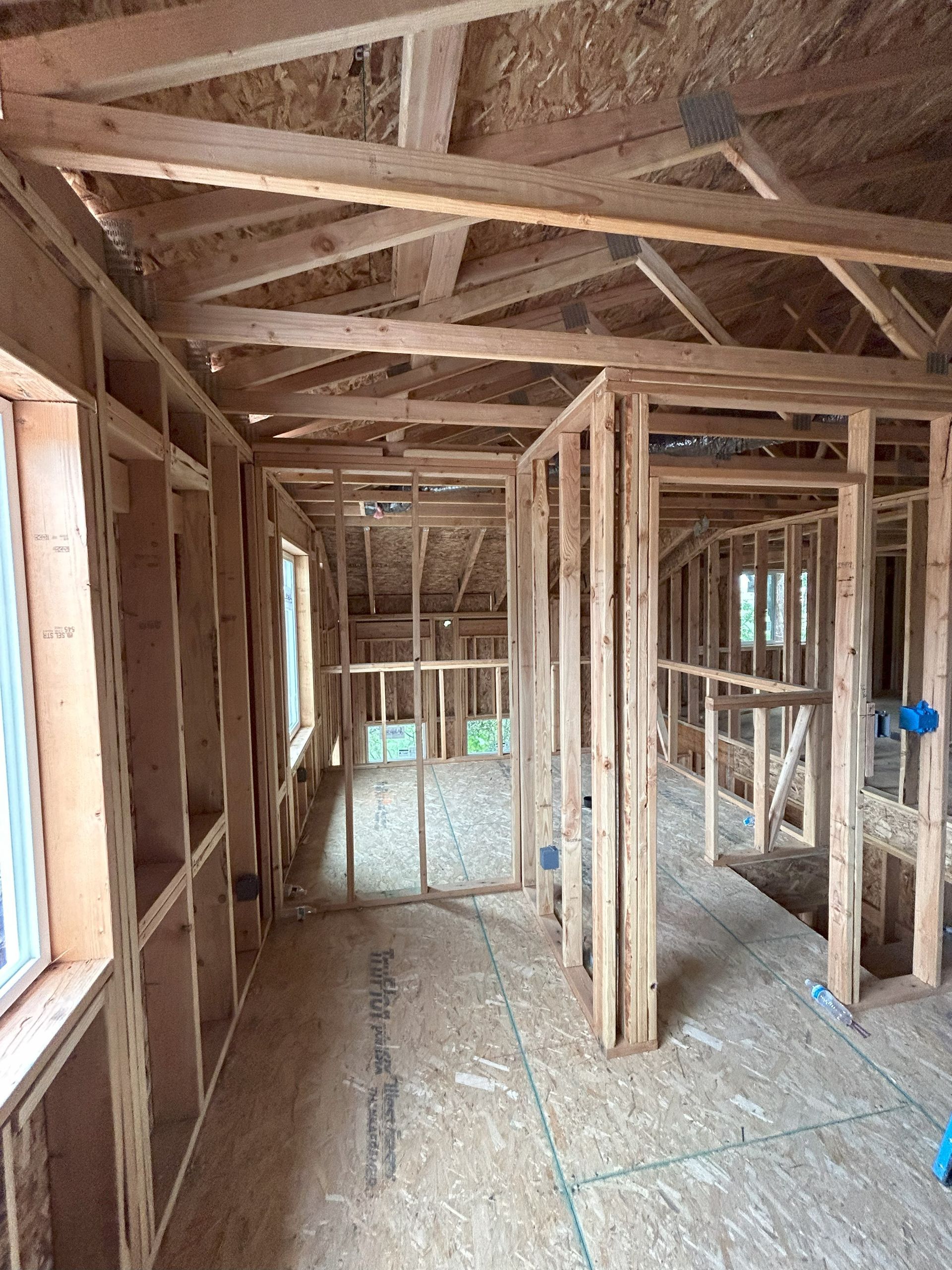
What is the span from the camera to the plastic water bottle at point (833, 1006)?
2115 millimetres

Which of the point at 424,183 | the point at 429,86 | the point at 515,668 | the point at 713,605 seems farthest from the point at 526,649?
the point at 713,605

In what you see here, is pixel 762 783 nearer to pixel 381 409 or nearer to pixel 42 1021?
pixel 381 409

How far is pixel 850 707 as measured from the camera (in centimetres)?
216

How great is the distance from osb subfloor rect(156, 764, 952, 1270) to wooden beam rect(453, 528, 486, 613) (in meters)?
4.56

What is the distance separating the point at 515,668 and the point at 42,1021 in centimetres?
243

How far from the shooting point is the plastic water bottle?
212cm

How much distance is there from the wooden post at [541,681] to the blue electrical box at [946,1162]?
5.37 feet

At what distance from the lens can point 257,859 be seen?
2.79m

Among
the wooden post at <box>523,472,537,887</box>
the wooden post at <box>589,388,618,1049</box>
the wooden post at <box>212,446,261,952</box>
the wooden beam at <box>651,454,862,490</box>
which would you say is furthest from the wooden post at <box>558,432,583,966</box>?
the wooden post at <box>212,446,261,952</box>

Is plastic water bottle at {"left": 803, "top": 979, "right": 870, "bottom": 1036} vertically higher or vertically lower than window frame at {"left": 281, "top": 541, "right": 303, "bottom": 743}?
lower

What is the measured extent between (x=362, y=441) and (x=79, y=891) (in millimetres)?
2472

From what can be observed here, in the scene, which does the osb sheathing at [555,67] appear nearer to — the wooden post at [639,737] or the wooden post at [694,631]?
the wooden post at [639,737]

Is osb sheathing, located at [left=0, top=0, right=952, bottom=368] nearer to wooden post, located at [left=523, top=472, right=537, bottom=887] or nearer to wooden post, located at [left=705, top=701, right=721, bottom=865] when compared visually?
wooden post, located at [left=523, top=472, right=537, bottom=887]

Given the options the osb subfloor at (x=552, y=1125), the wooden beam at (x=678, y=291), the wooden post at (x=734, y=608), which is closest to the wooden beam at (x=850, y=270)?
the wooden beam at (x=678, y=291)
